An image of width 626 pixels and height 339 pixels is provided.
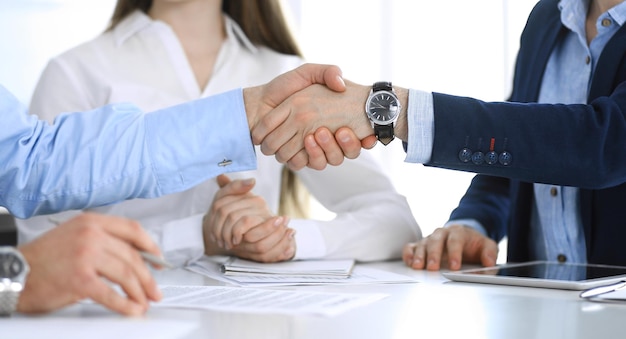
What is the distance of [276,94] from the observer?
159cm

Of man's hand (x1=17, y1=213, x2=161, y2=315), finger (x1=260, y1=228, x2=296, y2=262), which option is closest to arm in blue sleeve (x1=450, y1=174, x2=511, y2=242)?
finger (x1=260, y1=228, x2=296, y2=262)

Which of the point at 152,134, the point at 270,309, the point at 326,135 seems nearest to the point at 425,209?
the point at 326,135

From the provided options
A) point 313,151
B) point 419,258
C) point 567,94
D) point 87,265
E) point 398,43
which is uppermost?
point 398,43

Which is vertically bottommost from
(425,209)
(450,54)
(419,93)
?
(425,209)

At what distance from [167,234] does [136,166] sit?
287 millimetres

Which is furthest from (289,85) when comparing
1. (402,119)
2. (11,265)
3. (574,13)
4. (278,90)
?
(11,265)

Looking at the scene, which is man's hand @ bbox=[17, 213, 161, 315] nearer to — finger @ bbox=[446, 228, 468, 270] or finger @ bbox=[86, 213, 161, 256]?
finger @ bbox=[86, 213, 161, 256]

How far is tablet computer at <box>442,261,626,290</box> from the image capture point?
1.22 m

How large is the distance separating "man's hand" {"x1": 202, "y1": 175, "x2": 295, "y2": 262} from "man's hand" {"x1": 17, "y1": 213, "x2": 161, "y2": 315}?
64cm

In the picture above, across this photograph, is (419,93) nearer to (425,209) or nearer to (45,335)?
(45,335)

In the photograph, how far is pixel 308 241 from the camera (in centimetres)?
165

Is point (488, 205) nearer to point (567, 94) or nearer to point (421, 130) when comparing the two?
point (567, 94)

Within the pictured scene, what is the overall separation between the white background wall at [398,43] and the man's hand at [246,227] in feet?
6.53

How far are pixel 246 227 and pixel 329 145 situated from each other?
23cm
